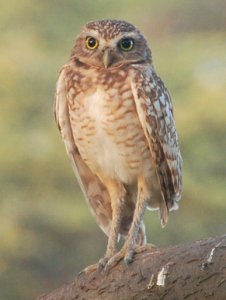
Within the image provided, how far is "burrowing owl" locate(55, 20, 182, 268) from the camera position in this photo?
5.62 m

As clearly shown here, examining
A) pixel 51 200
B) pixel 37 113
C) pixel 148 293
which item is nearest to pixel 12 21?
pixel 37 113

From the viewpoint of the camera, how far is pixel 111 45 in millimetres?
5656

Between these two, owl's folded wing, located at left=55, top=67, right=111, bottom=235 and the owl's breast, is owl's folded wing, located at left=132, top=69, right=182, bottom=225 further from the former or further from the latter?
owl's folded wing, located at left=55, top=67, right=111, bottom=235

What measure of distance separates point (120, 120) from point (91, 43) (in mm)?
331

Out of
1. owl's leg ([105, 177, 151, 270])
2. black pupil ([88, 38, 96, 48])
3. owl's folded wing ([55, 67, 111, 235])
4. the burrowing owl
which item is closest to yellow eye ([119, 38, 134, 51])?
the burrowing owl

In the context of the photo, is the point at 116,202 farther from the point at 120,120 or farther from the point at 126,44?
the point at 126,44

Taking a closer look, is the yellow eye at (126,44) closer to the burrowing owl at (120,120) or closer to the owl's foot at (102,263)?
the burrowing owl at (120,120)

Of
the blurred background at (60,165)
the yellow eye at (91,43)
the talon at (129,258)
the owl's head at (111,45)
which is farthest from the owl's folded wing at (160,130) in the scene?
the blurred background at (60,165)

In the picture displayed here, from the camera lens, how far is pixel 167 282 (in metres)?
4.85

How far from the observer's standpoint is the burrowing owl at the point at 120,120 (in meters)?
5.62

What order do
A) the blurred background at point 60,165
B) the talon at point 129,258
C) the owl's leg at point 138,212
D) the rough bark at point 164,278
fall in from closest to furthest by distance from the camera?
the rough bark at point 164,278 < the talon at point 129,258 < the owl's leg at point 138,212 < the blurred background at point 60,165

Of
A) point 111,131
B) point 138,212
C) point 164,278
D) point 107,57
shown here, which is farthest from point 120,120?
point 164,278

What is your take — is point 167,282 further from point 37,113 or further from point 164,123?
point 37,113

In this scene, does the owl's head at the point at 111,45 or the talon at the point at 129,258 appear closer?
the talon at the point at 129,258
